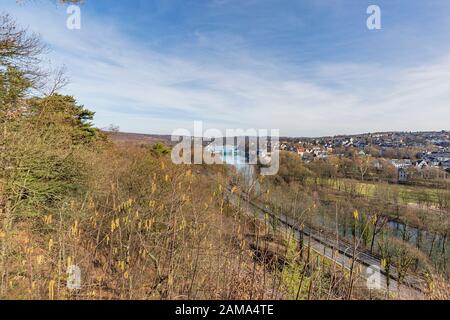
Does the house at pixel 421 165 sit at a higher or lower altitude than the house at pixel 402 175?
higher

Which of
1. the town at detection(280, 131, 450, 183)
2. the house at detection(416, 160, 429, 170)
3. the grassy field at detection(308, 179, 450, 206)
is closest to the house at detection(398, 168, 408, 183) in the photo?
the town at detection(280, 131, 450, 183)

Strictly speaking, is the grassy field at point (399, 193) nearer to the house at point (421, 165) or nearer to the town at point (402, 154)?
the town at point (402, 154)

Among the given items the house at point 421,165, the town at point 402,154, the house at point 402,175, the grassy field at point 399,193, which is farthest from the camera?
the house at point 421,165

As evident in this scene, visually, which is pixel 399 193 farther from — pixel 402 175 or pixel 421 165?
pixel 421 165

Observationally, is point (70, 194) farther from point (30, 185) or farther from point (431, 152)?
point (431, 152)

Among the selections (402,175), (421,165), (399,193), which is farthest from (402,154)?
(399,193)

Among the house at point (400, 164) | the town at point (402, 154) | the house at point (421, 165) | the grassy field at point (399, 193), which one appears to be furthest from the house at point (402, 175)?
the grassy field at point (399, 193)

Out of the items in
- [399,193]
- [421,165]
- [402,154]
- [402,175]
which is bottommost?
[399,193]

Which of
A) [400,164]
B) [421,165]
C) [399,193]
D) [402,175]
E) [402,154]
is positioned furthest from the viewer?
[421,165]

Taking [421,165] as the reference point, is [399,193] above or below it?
below

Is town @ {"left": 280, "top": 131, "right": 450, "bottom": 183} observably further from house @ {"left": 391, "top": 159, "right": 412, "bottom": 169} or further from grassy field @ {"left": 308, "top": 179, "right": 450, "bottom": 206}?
grassy field @ {"left": 308, "top": 179, "right": 450, "bottom": 206}
